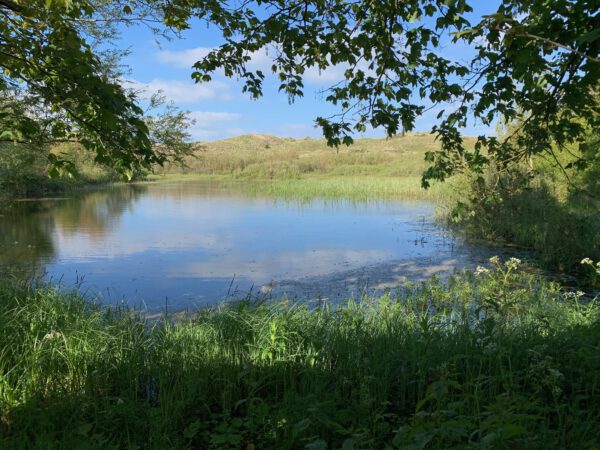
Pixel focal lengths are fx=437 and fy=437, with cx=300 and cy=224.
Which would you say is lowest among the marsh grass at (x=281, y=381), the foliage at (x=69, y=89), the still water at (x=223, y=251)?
the still water at (x=223, y=251)

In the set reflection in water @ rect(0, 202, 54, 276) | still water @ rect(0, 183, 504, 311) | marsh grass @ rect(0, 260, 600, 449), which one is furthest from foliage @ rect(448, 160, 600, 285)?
reflection in water @ rect(0, 202, 54, 276)

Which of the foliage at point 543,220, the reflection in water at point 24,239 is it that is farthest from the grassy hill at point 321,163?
the foliage at point 543,220

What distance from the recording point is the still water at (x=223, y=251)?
8164 mm

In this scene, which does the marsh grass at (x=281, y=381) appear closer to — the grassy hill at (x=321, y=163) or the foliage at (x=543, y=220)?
the foliage at (x=543, y=220)

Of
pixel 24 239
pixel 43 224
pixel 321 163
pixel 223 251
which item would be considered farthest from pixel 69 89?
pixel 321 163

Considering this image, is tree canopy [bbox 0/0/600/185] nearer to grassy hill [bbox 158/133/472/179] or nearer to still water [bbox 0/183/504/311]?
still water [bbox 0/183/504/311]

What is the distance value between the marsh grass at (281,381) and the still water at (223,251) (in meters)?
1.47

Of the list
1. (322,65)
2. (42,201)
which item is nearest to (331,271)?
(322,65)

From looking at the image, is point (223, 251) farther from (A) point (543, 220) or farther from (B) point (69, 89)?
(B) point (69, 89)

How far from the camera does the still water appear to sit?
8.16 m

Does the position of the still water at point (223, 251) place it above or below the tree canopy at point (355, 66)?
below

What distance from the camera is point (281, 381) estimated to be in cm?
330

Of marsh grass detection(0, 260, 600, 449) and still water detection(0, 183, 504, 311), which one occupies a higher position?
marsh grass detection(0, 260, 600, 449)

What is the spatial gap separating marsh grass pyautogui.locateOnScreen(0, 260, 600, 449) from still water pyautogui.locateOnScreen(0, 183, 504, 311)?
1469 millimetres
